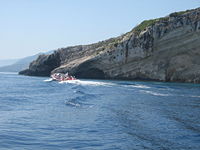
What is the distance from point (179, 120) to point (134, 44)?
289 ft

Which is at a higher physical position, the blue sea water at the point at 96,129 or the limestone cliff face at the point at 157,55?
the limestone cliff face at the point at 157,55

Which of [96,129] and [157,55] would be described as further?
[157,55]

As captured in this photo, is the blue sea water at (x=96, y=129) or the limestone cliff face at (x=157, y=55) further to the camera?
the limestone cliff face at (x=157, y=55)

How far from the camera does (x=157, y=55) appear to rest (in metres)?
116

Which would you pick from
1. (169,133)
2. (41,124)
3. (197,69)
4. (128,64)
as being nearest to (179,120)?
(169,133)

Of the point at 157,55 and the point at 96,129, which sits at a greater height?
the point at 157,55

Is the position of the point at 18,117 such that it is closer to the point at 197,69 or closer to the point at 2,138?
the point at 2,138

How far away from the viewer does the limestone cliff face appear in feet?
361

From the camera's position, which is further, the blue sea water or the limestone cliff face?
the limestone cliff face

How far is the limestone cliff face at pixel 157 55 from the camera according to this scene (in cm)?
11000

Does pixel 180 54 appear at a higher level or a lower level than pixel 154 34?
lower

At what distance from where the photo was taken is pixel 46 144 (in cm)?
2173

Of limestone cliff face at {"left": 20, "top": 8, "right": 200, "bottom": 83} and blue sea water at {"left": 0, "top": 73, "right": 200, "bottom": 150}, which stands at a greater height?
limestone cliff face at {"left": 20, "top": 8, "right": 200, "bottom": 83}

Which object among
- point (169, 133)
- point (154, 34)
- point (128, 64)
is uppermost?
point (154, 34)
